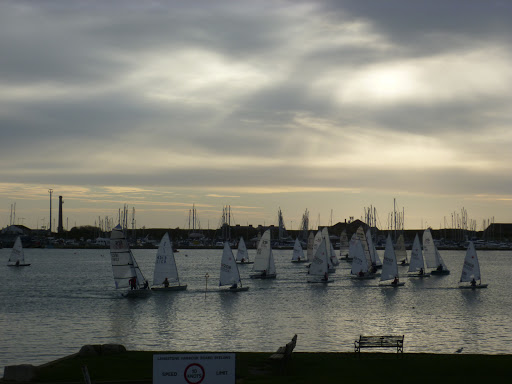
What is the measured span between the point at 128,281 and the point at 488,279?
222ft

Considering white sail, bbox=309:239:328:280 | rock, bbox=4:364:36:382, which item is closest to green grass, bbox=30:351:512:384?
rock, bbox=4:364:36:382

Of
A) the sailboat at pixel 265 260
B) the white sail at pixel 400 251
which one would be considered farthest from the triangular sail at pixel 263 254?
the white sail at pixel 400 251

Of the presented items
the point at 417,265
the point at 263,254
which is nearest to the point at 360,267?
the point at 417,265

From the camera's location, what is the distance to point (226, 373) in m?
15.4

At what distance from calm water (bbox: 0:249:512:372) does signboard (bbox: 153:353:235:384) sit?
82.8ft

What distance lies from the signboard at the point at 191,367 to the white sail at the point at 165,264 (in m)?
62.1

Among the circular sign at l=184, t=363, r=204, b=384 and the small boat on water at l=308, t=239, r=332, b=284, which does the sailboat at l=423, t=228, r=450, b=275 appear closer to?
the small boat on water at l=308, t=239, r=332, b=284

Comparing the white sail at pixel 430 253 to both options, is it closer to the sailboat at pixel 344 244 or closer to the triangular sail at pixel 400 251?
the triangular sail at pixel 400 251

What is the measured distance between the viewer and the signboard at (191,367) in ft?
49.7

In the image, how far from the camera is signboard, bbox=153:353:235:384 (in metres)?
15.1

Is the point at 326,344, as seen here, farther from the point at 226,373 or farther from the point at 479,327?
the point at 226,373

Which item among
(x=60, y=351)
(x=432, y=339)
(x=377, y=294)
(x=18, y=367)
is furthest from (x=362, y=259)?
(x=18, y=367)

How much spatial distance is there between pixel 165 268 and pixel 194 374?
213 ft

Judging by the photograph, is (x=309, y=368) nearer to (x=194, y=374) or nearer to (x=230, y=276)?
(x=194, y=374)
